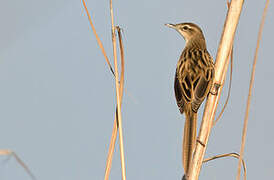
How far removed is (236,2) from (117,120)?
14.1 inches

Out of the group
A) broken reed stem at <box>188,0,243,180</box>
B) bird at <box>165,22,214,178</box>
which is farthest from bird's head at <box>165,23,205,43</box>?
broken reed stem at <box>188,0,243,180</box>

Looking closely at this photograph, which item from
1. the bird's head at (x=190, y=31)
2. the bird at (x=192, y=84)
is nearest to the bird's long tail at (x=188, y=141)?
the bird at (x=192, y=84)

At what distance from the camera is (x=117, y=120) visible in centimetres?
61

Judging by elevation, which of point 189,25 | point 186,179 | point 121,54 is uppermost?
point 189,25

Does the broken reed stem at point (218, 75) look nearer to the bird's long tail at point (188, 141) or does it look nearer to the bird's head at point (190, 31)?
the bird's long tail at point (188, 141)

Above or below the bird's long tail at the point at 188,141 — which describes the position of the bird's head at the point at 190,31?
above

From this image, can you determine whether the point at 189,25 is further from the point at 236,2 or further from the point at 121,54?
the point at 121,54

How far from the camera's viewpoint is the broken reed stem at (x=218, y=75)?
2.08 ft

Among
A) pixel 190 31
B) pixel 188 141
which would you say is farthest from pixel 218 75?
pixel 190 31

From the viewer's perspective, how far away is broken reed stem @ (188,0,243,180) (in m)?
0.63

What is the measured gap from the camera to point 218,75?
70cm

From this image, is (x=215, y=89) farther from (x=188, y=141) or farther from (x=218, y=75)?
(x=188, y=141)

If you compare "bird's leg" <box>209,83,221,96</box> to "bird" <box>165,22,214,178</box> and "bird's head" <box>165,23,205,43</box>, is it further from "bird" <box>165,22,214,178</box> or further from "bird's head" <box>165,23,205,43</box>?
"bird's head" <box>165,23,205,43</box>

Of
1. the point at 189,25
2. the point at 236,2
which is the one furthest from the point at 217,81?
the point at 189,25
